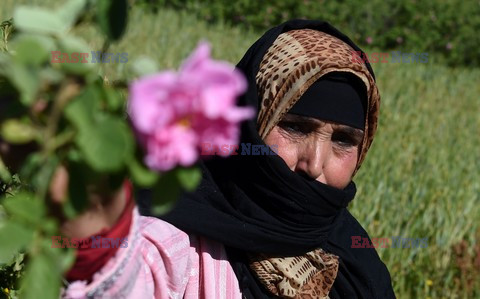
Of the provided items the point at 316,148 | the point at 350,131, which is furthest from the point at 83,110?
the point at 350,131

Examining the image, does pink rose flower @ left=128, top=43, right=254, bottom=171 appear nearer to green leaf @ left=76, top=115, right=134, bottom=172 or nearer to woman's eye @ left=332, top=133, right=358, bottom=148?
green leaf @ left=76, top=115, right=134, bottom=172

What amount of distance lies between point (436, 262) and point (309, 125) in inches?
67.4

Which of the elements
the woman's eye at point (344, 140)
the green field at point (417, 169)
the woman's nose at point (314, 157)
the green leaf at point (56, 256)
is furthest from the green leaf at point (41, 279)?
the woman's eye at point (344, 140)

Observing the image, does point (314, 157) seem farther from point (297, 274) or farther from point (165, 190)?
point (165, 190)

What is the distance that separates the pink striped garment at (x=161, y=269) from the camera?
1006mm

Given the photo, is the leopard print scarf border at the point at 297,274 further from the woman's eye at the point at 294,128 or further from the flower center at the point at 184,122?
the flower center at the point at 184,122

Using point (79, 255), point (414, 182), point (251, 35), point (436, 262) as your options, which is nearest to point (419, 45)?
point (251, 35)

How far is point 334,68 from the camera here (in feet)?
5.68

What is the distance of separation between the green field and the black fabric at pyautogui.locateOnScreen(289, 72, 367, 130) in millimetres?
483

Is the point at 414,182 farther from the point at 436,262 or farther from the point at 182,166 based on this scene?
the point at 182,166

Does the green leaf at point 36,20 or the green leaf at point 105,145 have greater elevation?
the green leaf at point 36,20

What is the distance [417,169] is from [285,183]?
99.6 inches

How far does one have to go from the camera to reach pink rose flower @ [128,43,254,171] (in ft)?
1.84

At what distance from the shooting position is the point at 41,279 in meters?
0.63
